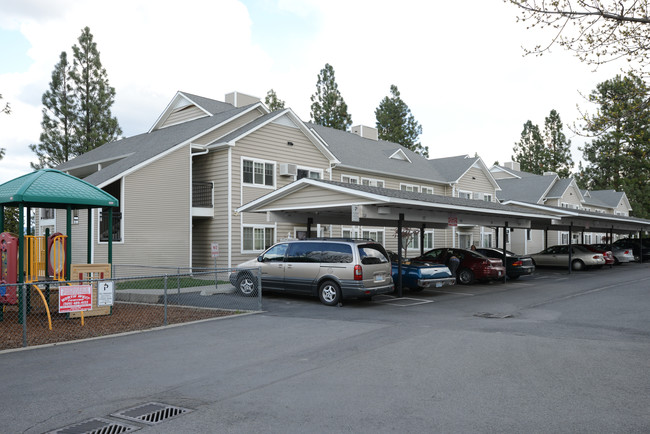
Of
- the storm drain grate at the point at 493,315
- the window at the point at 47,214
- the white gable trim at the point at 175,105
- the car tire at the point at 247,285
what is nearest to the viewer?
the storm drain grate at the point at 493,315

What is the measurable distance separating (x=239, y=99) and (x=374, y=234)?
1088 centimetres

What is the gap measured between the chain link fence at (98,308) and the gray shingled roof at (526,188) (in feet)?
121

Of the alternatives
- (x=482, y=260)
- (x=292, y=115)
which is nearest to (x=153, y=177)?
(x=292, y=115)

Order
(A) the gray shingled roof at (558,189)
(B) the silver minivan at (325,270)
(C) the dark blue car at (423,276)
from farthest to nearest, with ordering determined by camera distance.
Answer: (A) the gray shingled roof at (558,189)
(C) the dark blue car at (423,276)
(B) the silver minivan at (325,270)

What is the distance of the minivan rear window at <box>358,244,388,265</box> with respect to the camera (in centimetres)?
1438

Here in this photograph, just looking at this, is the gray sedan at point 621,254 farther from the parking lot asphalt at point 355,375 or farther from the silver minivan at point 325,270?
the silver minivan at point 325,270

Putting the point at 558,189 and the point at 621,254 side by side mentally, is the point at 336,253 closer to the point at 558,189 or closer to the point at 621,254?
the point at 621,254

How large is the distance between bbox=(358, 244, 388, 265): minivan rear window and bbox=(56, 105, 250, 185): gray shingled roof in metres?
11.1

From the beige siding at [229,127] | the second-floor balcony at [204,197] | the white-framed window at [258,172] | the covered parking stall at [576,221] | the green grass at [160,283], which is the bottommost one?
the green grass at [160,283]

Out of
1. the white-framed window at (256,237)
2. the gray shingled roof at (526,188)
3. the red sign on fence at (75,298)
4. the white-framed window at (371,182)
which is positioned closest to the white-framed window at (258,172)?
the white-framed window at (256,237)

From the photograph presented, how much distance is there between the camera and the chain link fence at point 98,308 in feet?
34.6

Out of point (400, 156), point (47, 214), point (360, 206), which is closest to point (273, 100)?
point (400, 156)

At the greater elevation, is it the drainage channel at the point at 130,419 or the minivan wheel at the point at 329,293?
the minivan wheel at the point at 329,293

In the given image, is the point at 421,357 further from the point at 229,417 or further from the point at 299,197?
the point at 299,197
